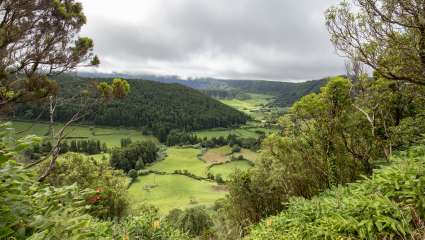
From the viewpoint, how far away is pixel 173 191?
7431cm

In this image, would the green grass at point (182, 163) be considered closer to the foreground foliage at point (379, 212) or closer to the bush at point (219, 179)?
the bush at point (219, 179)

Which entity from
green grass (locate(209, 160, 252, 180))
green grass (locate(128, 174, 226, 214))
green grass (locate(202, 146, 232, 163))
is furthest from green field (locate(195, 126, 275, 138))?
green grass (locate(128, 174, 226, 214))

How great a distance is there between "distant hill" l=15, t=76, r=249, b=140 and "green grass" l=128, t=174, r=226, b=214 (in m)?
47.1

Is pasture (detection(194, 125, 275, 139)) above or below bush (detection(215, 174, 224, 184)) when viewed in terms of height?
above

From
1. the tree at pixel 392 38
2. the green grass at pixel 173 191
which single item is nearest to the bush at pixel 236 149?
the green grass at pixel 173 191

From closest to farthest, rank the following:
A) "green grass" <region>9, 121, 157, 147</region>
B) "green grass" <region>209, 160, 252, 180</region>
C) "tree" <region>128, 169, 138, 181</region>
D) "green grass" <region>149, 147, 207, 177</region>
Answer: "tree" <region>128, 169, 138, 181</region>
"green grass" <region>209, 160, 252, 180</region>
"green grass" <region>149, 147, 207, 177</region>
"green grass" <region>9, 121, 157, 147</region>

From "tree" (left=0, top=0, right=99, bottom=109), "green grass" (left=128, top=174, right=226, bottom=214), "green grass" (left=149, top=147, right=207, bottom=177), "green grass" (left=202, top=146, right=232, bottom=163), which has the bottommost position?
"green grass" (left=128, top=174, right=226, bottom=214)

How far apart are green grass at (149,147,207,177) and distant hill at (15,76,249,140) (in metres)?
24.2

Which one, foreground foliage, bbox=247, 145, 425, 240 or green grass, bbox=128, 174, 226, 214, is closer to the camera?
foreground foliage, bbox=247, 145, 425, 240

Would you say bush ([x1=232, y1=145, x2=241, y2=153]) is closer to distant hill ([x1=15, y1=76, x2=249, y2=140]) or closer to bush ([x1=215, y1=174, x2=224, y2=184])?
bush ([x1=215, y1=174, x2=224, y2=184])

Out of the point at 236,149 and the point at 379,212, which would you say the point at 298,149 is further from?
the point at 236,149

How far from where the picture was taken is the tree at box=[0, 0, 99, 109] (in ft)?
25.1

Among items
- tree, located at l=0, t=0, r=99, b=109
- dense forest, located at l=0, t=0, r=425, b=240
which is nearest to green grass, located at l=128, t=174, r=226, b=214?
dense forest, located at l=0, t=0, r=425, b=240

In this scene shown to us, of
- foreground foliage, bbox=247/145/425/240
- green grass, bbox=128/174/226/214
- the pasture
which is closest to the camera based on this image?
foreground foliage, bbox=247/145/425/240
